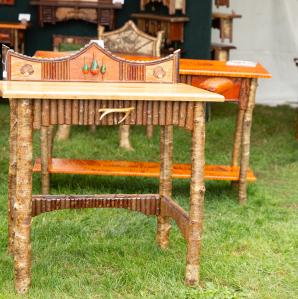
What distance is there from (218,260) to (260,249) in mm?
405

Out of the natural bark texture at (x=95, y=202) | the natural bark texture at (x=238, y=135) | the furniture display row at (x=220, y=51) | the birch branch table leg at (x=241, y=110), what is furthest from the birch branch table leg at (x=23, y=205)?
the furniture display row at (x=220, y=51)

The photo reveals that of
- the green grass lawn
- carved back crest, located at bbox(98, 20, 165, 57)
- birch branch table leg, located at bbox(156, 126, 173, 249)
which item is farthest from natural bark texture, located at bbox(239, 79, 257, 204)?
carved back crest, located at bbox(98, 20, 165, 57)

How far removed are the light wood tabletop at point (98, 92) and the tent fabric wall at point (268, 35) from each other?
25.5 ft

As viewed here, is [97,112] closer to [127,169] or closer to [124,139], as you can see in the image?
[127,169]

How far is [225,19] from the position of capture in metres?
9.91

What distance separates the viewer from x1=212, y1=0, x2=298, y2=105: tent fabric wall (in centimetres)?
1167

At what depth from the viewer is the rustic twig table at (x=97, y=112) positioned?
3.71 m

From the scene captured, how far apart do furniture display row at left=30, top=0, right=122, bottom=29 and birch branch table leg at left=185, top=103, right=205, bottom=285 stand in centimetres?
637

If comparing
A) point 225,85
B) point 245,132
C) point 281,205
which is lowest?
point 281,205

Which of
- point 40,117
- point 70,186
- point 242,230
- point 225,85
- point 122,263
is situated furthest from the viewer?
point 70,186

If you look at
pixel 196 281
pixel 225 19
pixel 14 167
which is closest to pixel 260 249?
pixel 196 281

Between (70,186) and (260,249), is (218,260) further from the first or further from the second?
(70,186)

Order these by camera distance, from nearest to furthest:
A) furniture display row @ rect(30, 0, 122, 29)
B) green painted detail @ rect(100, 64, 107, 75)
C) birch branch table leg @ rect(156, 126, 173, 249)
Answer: green painted detail @ rect(100, 64, 107, 75) < birch branch table leg @ rect(156, 126, 173, 249) < furniture display row @ rect(30, 0, 122, 29)

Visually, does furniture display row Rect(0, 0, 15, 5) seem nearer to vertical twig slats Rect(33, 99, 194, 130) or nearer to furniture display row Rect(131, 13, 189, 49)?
furniture display row Rect(131, 13, 189, 49)
